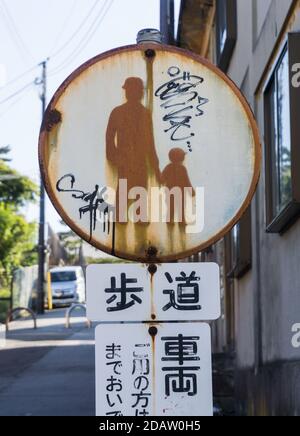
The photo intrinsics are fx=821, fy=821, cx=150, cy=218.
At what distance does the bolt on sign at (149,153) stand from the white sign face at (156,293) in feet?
0.21

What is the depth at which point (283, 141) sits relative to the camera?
730 cm

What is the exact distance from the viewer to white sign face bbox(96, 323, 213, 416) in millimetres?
2916

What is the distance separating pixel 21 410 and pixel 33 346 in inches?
304

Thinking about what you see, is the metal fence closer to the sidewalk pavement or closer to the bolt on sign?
the sidewalk pavement

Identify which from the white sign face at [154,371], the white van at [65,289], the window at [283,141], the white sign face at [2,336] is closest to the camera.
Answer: the white sign face at [154,371]

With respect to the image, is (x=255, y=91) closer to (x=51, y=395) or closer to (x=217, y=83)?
(x=51, y=395)

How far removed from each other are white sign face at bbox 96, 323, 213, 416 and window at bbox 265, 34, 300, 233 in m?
3.46

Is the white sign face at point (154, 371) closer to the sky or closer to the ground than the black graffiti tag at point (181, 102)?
closer to the ground

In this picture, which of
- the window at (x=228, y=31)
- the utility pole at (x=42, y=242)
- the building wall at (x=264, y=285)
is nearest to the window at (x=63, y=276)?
the utility pole at (x=42, y=242)

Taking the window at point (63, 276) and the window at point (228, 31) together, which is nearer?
the window at point (228, 31)

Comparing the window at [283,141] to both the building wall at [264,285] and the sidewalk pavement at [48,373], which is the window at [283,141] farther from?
the sidewalk pavement at [48,373]

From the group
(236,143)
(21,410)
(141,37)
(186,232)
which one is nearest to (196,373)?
(186,232)

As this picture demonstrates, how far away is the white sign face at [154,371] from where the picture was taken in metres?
2.92

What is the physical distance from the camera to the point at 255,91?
9.09 meters
